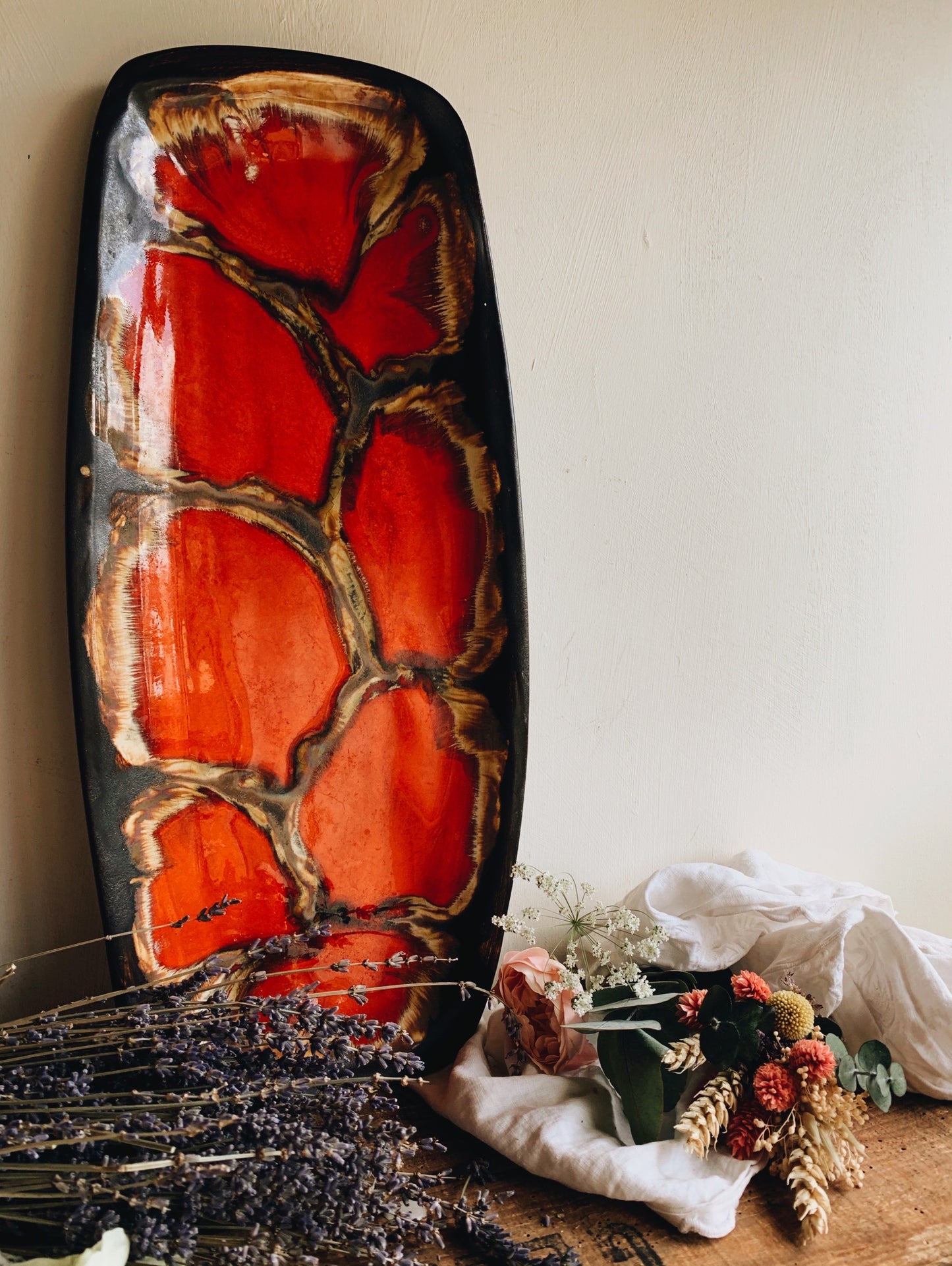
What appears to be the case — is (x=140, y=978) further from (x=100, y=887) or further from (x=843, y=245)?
(x=843, y=245)

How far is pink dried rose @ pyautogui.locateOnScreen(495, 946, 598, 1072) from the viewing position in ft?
2.71

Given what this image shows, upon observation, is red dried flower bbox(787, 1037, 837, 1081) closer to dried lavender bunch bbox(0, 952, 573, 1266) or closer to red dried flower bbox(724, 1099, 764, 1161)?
red dried flower bbox(724, 1099, 764, 1161)

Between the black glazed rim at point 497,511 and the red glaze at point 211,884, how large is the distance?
0.03 metres

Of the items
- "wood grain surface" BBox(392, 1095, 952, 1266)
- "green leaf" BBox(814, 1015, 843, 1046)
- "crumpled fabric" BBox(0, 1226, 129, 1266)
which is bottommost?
"wood grain surface" BBox(392, 1095, 952, 1266)

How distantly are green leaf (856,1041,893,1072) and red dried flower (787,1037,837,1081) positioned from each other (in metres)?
0.10

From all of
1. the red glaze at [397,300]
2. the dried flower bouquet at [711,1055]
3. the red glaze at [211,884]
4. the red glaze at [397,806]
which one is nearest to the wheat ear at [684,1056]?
the dried flower bouquet at [711,1055]

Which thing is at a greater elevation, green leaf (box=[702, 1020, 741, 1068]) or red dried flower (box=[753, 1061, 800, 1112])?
green leaf (box=[702, 1020, 741, 1068])

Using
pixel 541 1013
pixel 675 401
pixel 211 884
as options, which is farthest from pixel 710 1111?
pixel 675 401

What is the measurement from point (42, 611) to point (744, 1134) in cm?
73

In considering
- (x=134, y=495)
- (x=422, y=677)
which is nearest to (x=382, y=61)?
(x=134, y=495)

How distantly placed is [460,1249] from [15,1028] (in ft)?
1.19

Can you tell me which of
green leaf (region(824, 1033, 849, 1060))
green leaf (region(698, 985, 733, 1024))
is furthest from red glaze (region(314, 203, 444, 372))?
green leaf (region(824, 1033, 849, 1060))

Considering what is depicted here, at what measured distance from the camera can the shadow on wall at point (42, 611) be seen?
728 millimetres

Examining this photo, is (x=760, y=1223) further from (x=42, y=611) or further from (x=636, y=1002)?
(x=42, y=611)
